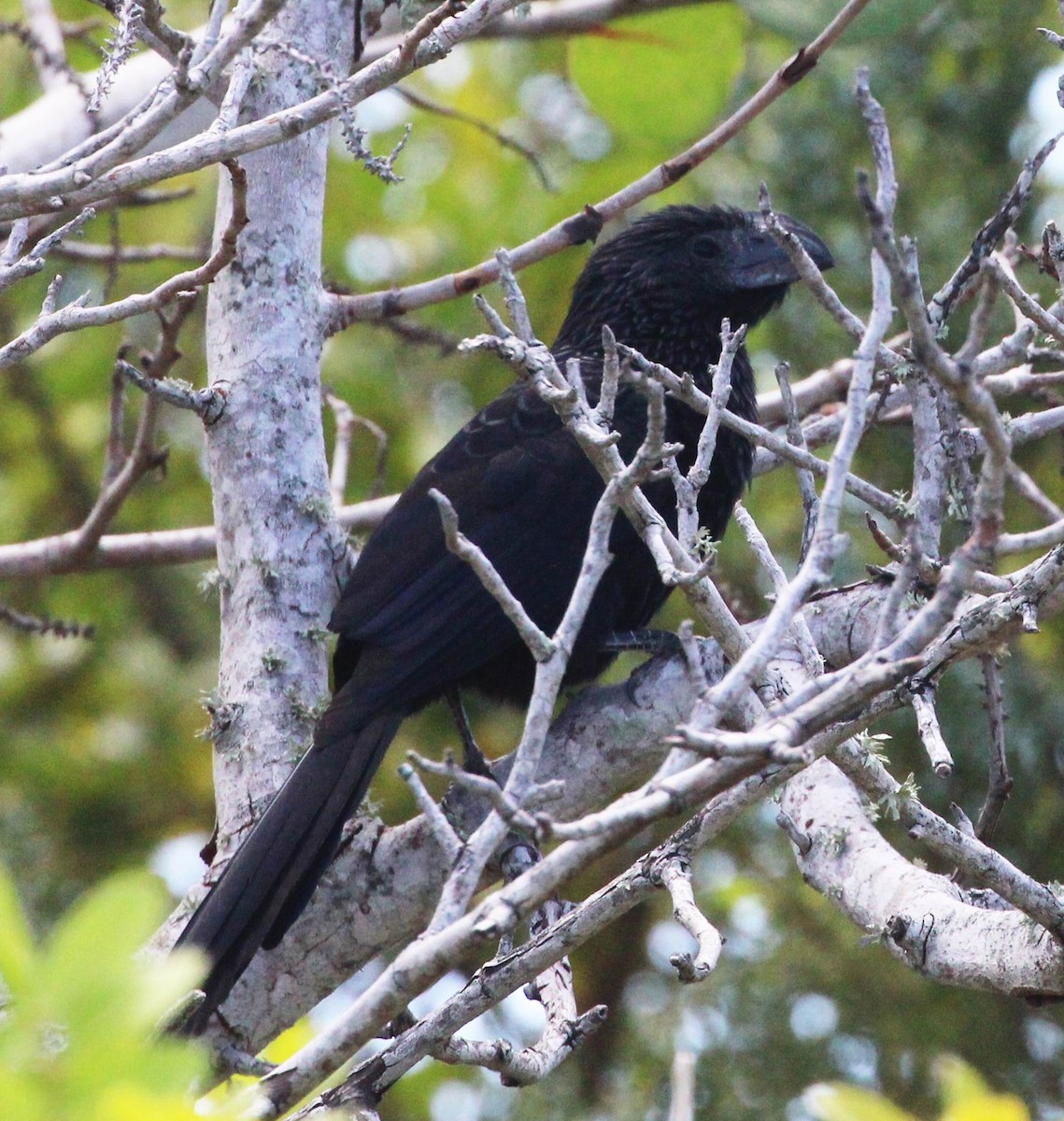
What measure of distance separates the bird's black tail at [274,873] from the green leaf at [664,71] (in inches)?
79.0

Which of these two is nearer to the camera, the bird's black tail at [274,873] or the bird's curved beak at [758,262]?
the bird's black tail at [274,873]

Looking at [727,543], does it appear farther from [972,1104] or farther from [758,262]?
[972,1104]

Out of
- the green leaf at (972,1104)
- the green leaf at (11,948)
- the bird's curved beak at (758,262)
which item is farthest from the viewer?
the bird's curved beak at (758,262)

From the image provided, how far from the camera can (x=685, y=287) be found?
12.2ft

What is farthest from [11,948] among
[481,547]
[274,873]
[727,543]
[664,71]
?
[727,543]

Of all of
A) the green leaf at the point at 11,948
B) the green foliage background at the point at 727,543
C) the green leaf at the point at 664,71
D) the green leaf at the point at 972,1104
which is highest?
the green leaf at the point at 11,948

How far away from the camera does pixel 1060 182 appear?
4.83 m

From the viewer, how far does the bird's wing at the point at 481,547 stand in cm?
291

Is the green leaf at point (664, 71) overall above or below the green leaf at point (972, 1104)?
above

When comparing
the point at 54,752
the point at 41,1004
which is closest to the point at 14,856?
the point at 54,752

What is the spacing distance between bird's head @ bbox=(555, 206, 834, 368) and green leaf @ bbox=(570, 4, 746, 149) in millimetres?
240

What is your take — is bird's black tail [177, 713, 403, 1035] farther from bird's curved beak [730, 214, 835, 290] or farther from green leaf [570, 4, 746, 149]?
green leaf [570, 4, 746, 149]

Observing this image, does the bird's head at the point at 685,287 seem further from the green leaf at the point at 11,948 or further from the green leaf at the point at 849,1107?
the green leaf at the point at 11,948

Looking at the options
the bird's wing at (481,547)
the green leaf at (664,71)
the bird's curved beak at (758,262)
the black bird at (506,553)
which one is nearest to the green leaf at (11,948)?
the black bird at (506,553)
